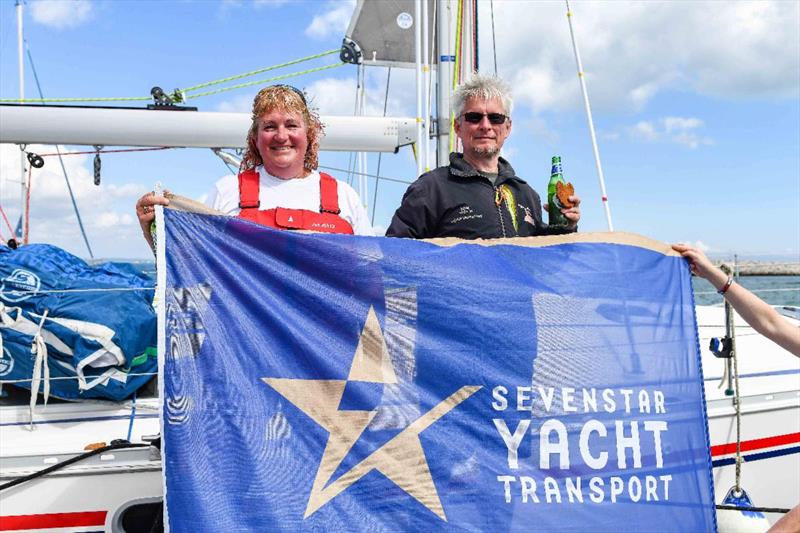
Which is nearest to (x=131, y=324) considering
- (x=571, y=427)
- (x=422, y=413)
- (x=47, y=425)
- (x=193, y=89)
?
(x=47, y=425)

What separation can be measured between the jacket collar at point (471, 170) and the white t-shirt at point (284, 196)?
594 millimetres

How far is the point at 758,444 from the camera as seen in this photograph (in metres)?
4.44

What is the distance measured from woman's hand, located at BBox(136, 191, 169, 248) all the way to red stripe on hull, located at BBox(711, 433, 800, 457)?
13.1ft

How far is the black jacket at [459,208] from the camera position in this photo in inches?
123

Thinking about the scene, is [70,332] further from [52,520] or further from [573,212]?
[573,212]

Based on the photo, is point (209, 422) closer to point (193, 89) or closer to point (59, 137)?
point (59, 137)

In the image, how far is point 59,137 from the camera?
20.7 feet

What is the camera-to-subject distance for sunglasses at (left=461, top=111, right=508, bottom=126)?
3.18 m

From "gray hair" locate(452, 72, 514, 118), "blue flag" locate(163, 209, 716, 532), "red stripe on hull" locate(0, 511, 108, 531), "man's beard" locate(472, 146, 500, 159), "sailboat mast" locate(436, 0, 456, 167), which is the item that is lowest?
"red stripe on hull" locate(0, 511, 108, 531)

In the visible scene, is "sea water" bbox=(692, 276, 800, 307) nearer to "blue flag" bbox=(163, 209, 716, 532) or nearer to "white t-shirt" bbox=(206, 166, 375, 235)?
"blue flag" bbox=(163, 209, 716, 532)

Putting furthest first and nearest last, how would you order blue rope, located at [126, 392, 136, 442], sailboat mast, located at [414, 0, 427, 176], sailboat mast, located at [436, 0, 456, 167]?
sailboat mast, located at [436, 0, 456, 167] → sailboat mast, located at [414, 0, 427, 176] → blue rope, located at [126, 392, 136, 442]

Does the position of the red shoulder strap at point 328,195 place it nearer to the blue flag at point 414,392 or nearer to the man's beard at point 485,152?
the blue flag at point 414,392

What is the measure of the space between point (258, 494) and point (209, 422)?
1.16 feet

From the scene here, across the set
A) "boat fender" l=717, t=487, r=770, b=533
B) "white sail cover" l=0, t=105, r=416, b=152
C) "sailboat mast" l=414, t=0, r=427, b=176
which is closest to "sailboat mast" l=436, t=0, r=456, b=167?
"sailboat mast" l=414, t=0, r=427, b=176
